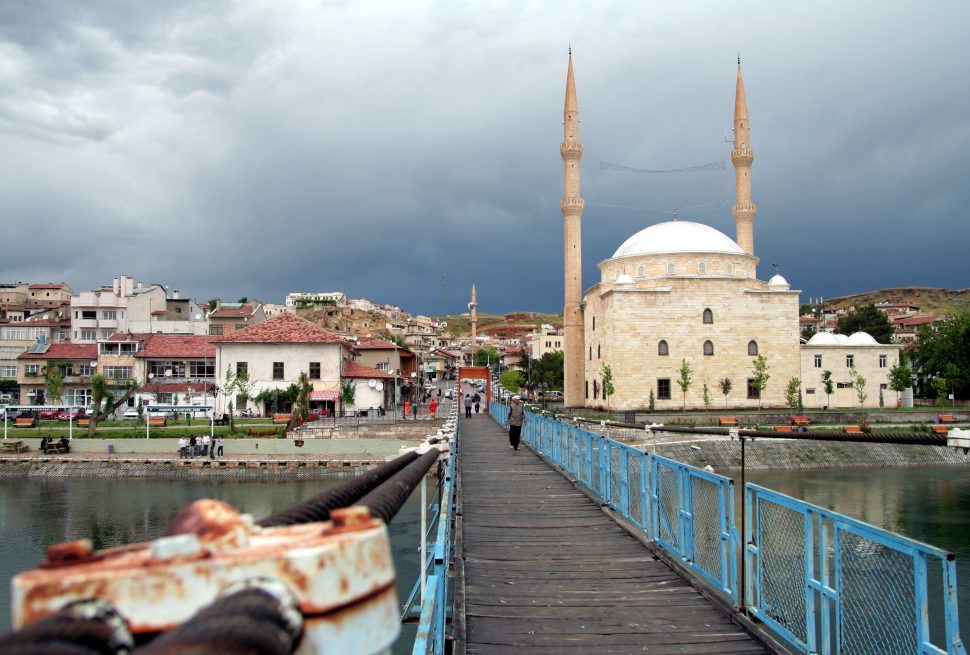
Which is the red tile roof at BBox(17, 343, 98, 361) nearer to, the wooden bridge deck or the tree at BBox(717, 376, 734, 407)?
the tree at BBox(717, 376, 734, 407)

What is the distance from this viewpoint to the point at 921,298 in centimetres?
10906

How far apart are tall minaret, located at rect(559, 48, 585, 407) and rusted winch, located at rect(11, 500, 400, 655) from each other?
4220 cm

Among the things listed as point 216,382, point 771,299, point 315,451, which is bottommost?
point 315,451

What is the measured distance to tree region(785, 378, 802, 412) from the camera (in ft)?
125

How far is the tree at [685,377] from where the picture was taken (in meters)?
36.6

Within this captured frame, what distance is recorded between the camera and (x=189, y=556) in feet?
3.05

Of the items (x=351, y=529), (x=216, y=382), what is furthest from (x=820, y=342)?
(x=351, y=529)

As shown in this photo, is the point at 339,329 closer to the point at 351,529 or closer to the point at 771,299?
the point at 771,299

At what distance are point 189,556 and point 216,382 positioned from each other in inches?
1434

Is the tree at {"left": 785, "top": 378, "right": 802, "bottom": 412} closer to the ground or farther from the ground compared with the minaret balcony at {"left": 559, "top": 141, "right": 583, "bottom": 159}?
closer to the ground

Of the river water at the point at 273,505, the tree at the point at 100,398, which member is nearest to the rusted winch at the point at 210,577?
the river water at the point at 273,505

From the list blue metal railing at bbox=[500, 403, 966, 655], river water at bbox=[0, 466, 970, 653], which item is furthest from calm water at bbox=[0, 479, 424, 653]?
blue metal railing at bbox=[500, 403, 966, 655]

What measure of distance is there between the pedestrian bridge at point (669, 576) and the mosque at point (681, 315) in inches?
1194

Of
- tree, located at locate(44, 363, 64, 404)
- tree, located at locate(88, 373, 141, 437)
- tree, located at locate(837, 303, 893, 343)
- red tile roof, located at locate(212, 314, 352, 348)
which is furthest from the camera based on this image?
tree, located at locate(837, 303, 893, 343)
